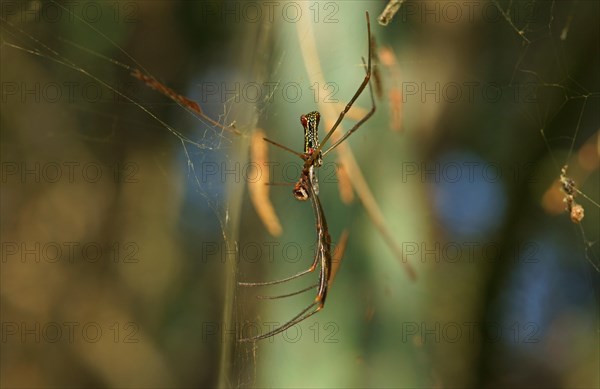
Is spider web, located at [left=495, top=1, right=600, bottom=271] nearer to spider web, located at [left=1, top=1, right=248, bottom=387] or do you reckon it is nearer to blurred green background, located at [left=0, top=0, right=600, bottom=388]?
blurred green background, located at [left=0, top=0, right=600, bottom=388]

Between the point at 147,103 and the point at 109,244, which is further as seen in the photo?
the point at 109,244

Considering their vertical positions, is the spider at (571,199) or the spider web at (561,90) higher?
the spider web at (561,90)

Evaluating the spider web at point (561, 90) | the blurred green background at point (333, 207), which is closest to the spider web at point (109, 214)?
the blurred green background at point (333, 207)

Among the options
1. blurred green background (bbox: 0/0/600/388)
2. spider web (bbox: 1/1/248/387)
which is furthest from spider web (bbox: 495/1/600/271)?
spider web (bbox: 1/1/248/387)

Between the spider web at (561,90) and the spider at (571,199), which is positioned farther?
the spider web at (561,90)

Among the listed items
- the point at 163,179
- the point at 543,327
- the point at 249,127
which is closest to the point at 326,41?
the point at 249,127

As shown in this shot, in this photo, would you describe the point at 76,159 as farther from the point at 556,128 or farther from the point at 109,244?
the point at 556,128

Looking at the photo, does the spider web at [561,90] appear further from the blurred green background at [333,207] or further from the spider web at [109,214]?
the spider web at [109,214]

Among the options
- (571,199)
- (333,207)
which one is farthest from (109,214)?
(571,199)

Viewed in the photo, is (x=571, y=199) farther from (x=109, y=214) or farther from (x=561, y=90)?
(x=109, y=214)
